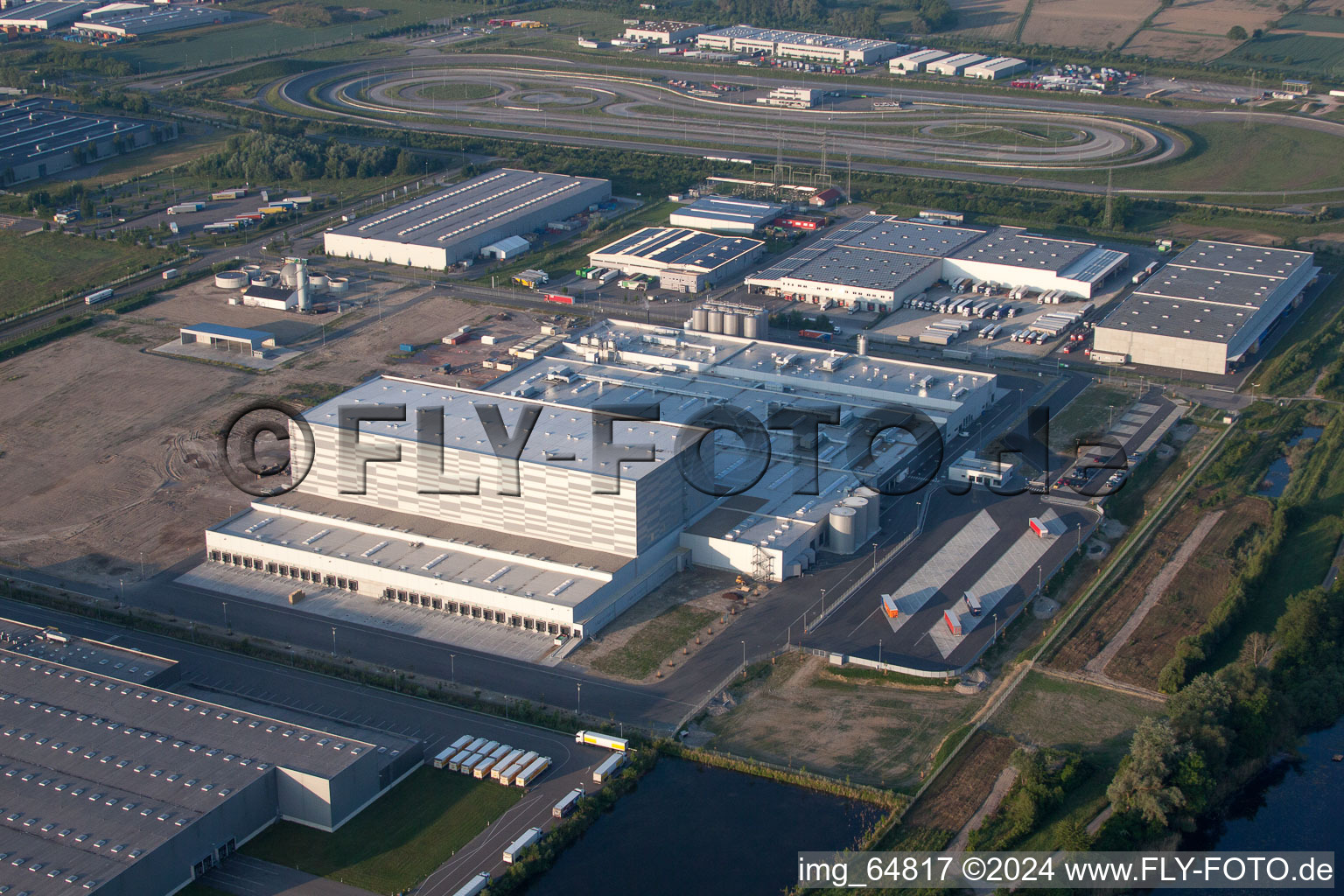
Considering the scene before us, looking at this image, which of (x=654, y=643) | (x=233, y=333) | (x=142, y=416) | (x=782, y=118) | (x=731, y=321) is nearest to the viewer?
(x=654, y=643)

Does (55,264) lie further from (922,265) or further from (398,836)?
(398,836)

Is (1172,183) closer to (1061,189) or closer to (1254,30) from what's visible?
(1061,189)

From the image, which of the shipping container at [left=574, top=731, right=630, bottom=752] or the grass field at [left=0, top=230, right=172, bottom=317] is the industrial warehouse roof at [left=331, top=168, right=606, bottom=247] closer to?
the grass field at [left=0, top=230, right=172, bottom=317]

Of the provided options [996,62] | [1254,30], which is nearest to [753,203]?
[996,62]

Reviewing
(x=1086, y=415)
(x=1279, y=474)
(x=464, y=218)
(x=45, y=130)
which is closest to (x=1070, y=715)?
(x=1279, y=474)

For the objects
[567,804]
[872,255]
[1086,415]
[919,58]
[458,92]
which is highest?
[919,58]

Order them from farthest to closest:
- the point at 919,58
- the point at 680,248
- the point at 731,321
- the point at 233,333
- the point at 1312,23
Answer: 1. the point at 1312,23
2. the point at 919,58
3. the point at 680,248
4. the point at 233,333
5. the point at 731,321

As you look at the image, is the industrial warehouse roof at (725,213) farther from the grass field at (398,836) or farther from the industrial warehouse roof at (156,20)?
the industrial warehouse roof at (156,20)
